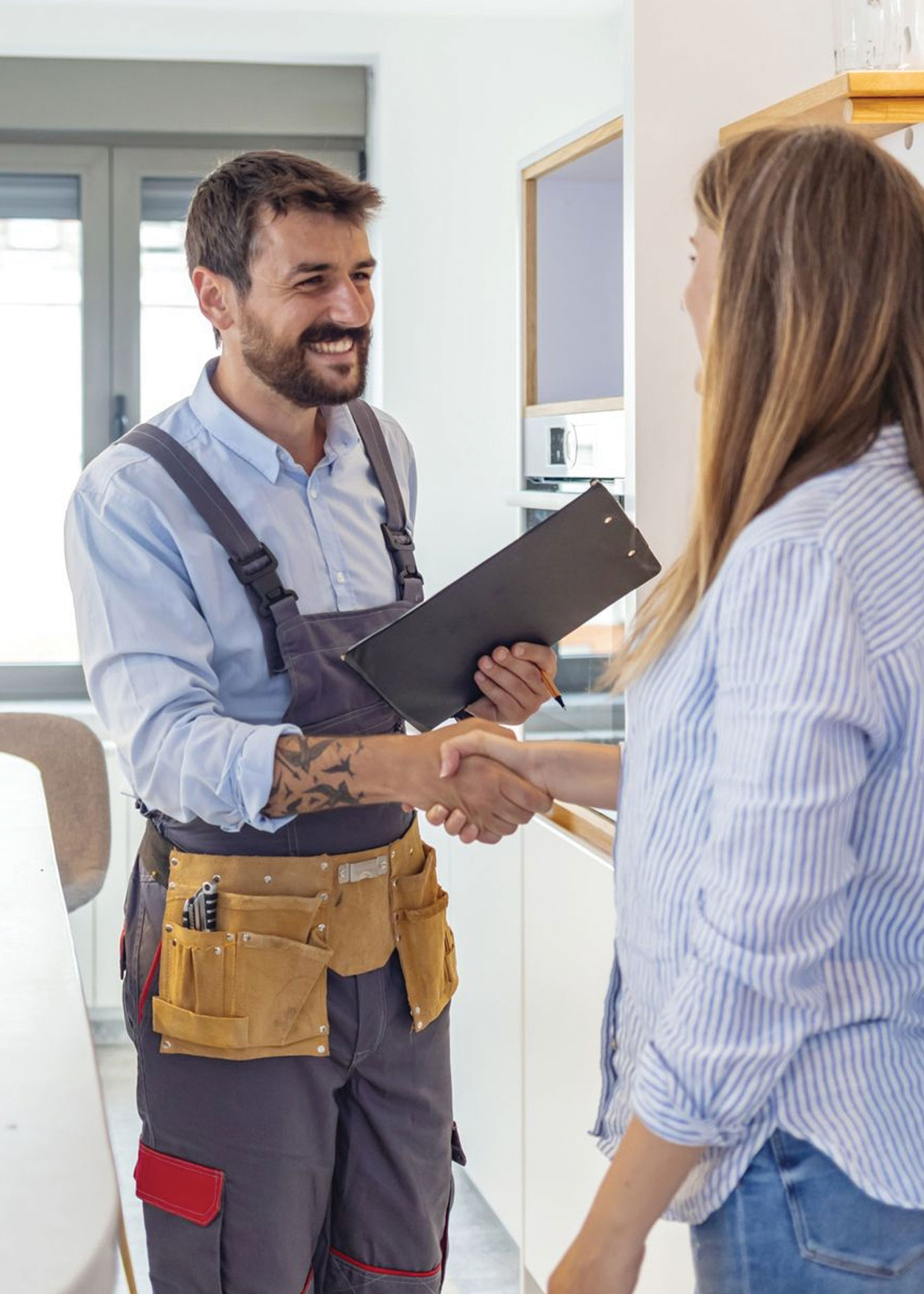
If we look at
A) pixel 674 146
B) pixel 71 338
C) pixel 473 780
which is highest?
pixel 71 338

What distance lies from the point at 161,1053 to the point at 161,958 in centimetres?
10

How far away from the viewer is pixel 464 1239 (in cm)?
281

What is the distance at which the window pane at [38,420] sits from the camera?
398 cm

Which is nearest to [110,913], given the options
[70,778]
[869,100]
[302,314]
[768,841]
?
[70,778]

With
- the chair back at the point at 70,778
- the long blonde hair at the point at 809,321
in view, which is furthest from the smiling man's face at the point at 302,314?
the chair back at the point at 70,778

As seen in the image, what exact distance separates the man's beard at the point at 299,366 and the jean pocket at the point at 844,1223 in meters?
1.06

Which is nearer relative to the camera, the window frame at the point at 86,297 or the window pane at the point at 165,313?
the window frame at the point at 86,297

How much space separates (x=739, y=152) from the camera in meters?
1.02

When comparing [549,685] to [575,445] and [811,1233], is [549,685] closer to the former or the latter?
[575,445]

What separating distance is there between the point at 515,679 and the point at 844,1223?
0.85 meters

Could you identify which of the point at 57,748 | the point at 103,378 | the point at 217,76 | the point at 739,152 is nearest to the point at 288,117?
the point at 217,76

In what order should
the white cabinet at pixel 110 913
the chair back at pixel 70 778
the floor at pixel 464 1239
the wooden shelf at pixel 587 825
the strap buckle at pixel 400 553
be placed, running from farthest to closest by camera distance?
the white cabinet at pixel 110 913
the chair back at pixel 70 778
the floor at pixel 464 1239
the wooden shelf at pixel 587 825
the strap buckle at pixel 400 553

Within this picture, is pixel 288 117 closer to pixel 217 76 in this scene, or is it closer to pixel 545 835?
pixel 217 76

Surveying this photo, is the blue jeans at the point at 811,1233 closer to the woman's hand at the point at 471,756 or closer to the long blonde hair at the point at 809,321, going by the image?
the long blonde hair at the point at 809,321
